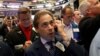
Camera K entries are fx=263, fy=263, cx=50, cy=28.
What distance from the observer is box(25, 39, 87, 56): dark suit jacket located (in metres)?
2.27

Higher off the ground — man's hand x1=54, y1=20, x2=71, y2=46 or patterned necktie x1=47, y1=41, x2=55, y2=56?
man's hand x1=54, y1=20, x2=71, y2=46

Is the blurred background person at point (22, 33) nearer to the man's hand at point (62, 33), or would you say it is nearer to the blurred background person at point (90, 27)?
the blurred background person at point (90, 27)

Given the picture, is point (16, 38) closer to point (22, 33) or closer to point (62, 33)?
point (22, 33)

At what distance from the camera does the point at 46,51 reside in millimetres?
2287

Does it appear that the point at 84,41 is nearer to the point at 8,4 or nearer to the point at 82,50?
the point at 82,50

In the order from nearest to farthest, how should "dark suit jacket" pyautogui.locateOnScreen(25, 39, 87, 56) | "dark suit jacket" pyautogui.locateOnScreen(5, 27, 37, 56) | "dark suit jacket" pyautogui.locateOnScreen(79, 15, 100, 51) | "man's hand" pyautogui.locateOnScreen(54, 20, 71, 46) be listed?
1. "dark suit jacket" pyautogui.locateOnScreen(25, 39, 87, 56)
2. "man's hand" pyautogui.locateOnScreen(54, 20, 71, 46)
3. "dark suit jacket" pyautogui.locateOnScreen(79, 15, 100, 51)
4. "dark suit jacket" pyautogui.locateOnScreen(5, 27, 37, 56)

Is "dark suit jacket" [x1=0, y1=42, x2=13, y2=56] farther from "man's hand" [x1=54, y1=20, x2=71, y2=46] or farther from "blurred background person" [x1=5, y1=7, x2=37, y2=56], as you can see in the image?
"blurred background person" [x1=5, y1=7, x2=37, y2=56]

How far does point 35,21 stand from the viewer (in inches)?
96.5

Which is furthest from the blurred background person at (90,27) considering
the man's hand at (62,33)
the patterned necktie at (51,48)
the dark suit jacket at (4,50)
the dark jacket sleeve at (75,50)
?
the dark suit jacket at (4,50)

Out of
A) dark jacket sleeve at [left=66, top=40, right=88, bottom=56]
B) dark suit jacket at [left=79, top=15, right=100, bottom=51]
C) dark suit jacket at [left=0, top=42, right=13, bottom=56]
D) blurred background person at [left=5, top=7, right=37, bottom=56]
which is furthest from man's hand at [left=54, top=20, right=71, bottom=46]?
blurred background person at [left=5, top=7, right=37, bottom=56]

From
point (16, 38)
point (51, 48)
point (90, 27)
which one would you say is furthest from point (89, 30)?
point (16, 38)

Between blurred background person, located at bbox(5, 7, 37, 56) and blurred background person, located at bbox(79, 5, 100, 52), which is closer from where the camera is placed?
blurred background person, located at bbox(79, 5, 100, 52)

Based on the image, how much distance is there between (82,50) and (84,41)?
0.23 m

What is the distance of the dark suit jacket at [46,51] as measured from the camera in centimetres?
227
